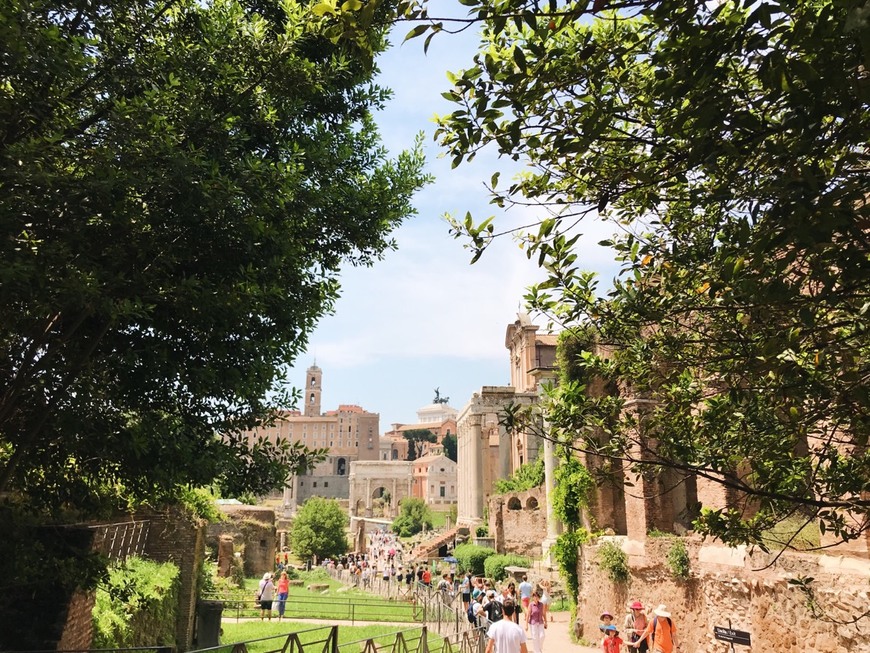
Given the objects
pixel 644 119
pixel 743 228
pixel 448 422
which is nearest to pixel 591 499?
pixel 644 119

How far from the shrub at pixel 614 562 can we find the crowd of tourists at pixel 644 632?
1114mm

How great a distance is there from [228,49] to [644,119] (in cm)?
403

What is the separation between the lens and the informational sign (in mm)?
9644

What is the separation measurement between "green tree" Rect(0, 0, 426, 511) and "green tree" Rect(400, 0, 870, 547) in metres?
1.60

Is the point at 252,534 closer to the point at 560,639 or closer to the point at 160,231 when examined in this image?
the point at 560,639

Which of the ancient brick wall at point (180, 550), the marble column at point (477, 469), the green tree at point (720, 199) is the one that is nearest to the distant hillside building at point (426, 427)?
the marble column at point (477, 469)

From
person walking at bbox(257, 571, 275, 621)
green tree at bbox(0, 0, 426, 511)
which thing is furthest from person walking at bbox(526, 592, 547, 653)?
green tree at bbox(0, 0, 426, 511)

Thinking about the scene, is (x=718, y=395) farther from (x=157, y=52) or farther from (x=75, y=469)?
(x=75, y=469)

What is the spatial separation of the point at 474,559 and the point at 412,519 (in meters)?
37.0

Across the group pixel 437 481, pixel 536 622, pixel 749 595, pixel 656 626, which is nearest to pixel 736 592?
pixel 749 595

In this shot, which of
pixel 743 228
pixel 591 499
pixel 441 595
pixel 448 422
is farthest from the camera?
pixel 448 422

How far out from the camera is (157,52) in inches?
230

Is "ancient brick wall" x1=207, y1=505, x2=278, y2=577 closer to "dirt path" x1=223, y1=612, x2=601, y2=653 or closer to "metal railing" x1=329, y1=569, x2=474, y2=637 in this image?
"metal railing" x1=329, y1=569, x2=474, y2=637

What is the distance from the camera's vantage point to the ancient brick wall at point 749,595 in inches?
317
